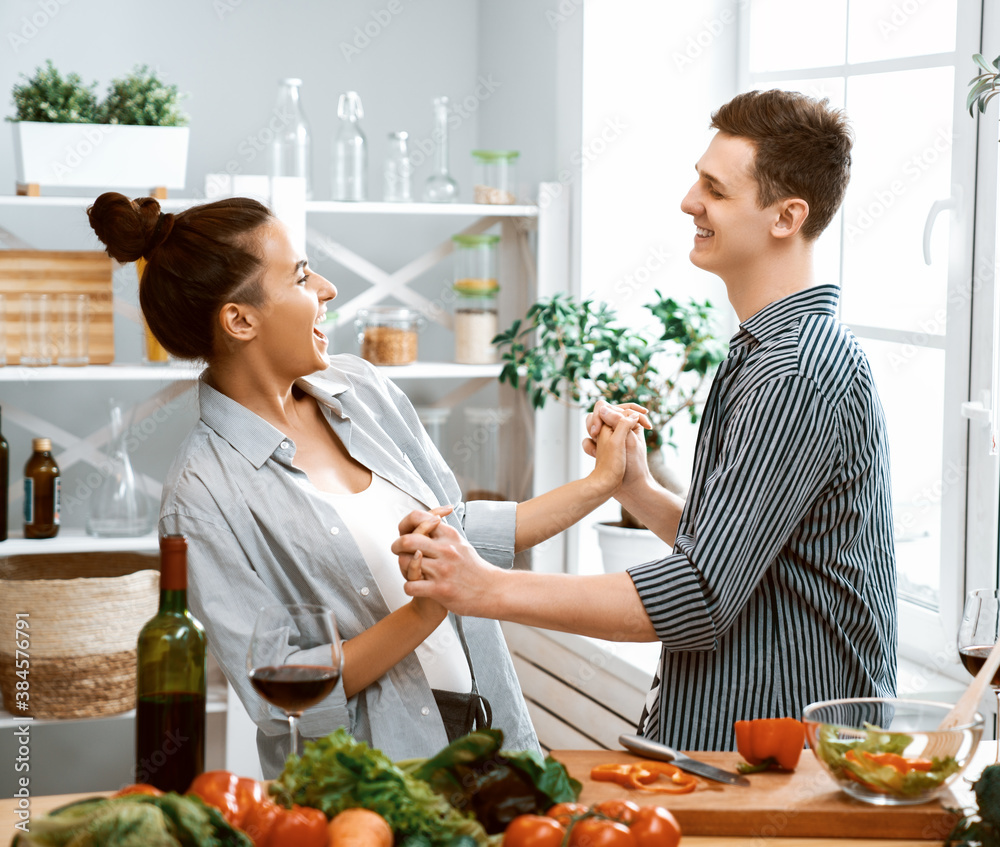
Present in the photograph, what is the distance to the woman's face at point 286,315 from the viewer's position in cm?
164

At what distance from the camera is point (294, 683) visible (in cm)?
104

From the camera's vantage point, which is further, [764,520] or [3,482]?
[3,482]

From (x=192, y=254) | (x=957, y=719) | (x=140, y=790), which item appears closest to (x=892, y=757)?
(x=957, y=719)

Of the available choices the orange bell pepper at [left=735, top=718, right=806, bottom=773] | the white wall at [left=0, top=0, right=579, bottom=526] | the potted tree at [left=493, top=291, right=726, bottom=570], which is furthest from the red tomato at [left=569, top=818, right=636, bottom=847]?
the white wall at [left=0, top=0, right=579, bottom=526]

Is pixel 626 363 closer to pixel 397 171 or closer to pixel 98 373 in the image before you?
pixel 397 171

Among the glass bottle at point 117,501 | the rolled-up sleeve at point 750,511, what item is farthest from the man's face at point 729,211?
the glass bottle at point 117,501

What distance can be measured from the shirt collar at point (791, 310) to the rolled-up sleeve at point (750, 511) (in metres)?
0.13

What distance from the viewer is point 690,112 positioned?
301 centimetres

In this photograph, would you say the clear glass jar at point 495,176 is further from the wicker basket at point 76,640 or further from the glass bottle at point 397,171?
the wicker basket at point 76,640

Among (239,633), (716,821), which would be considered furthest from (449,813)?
(239,633)

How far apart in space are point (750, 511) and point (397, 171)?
1.94m

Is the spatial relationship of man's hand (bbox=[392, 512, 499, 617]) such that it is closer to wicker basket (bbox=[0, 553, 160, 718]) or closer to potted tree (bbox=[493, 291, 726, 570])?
potted tree (bbox=[493, 291, 726, 570])

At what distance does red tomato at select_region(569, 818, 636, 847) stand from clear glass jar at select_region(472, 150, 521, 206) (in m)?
2.33

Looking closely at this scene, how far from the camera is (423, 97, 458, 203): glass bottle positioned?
120 inches
